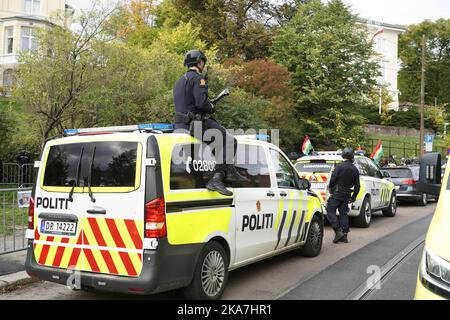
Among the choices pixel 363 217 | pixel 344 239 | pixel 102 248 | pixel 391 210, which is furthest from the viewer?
pixel 391 210

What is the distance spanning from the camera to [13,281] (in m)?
5.91

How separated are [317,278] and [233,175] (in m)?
2.02

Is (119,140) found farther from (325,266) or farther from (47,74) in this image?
(47,74)

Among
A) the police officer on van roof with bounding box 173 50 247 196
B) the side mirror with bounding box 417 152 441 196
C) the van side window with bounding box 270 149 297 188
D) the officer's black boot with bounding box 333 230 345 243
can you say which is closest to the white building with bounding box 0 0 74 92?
the officer's black boot with bounding box 333 230 345 243

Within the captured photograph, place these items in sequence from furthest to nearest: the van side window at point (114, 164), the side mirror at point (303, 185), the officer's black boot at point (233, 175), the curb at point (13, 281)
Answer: the side mirror at point (303, 185)
the curb at point (13, 281)
the officer's black boot at point (233, 175)
the van side window at point (114, 164)

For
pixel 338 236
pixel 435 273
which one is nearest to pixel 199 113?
pixel 435 273

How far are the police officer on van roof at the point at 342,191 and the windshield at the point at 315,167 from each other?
1.70 metres

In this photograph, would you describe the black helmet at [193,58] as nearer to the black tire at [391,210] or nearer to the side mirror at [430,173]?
the side mirror at [430,173]

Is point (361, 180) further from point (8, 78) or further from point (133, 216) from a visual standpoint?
point (8, 78)

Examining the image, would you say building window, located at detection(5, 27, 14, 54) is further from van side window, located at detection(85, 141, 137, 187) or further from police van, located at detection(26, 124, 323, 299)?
van side window, located at detection(85, 141, 137, 187)

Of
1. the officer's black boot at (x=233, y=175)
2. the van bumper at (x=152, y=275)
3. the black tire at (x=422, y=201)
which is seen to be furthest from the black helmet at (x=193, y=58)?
the black tire at (x=422, y=201)

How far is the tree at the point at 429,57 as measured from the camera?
Result: 225 feet
